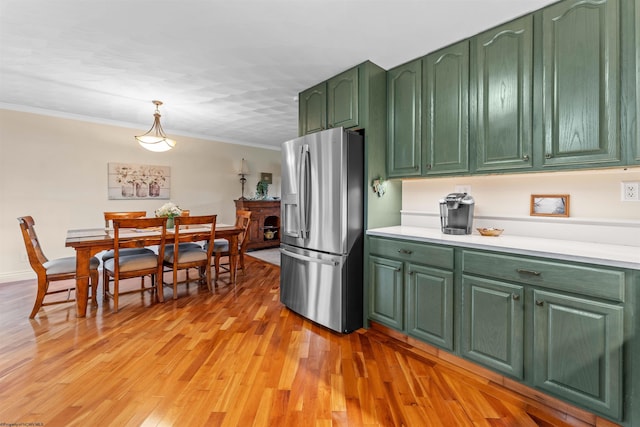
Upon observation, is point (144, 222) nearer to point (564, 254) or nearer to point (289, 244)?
point (289, 244)

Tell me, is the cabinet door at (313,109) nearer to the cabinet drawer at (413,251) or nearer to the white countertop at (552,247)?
the cabinet drawer at (413,251)

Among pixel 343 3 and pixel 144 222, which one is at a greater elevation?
pixel 343 3

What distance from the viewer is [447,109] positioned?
221cm

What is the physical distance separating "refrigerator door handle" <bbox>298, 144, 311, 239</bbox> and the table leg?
2.13m

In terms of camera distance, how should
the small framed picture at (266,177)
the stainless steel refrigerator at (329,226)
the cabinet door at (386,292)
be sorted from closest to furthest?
the cabinet door at (386,292) → the stainless steel refrigerator at (329,226) → the small framed picture at (266,177)

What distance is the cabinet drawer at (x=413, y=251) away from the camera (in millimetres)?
1951

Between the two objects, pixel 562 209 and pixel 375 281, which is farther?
pixel 375 281

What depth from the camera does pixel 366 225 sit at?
2.50m

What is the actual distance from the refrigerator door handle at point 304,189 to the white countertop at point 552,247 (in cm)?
87

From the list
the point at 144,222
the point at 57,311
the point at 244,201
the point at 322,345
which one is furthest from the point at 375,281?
the point at 244,201

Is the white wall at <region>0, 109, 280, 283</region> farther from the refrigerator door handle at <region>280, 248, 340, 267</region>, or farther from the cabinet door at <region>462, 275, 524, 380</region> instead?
the cabinet door at <region>462, 275, 524, 380</region>

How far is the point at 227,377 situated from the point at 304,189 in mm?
1601

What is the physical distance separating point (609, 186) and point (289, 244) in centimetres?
246

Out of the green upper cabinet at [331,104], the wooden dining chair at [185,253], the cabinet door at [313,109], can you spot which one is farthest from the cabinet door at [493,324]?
the wooden dining chair at [185,253]
